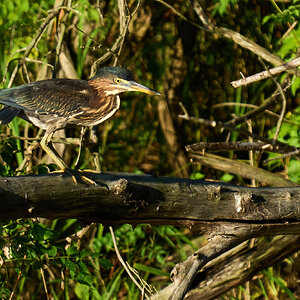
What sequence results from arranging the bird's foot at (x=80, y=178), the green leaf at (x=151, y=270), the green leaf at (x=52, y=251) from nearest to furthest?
the bird's foot at (x=80, y=178) < the green leaf at (x=52, y=251) < the green leaf at (x=151, y=270)

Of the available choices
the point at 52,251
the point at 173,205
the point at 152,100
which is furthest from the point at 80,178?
the point at 152,100

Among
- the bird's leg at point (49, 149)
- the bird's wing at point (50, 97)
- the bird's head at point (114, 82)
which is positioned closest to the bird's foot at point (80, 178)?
the bird's leg at point (49, 149)

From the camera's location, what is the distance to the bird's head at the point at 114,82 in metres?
3.27

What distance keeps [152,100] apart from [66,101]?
253 centimetres

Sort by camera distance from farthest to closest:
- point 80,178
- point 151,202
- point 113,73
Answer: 1. point 113,73
2. point 151,202
3. point 80,178

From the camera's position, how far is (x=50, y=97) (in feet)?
10.5

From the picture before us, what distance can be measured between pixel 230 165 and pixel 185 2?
1.88 metres

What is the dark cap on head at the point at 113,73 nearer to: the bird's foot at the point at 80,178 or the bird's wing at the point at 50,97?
the bird's wing at the point at 50,97

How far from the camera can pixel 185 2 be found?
18.2 feet

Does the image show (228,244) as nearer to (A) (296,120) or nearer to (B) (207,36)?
(A) (296,120)

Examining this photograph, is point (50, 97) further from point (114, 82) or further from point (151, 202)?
point (151, 202)

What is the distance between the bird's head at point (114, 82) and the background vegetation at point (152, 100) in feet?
2.52

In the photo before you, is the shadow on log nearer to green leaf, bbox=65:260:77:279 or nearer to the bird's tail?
green leaf, bbox=65:260:77:279

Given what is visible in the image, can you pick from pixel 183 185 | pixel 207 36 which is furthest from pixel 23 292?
pixel 207 36
